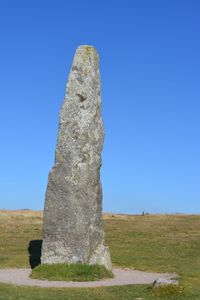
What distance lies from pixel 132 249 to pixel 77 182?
11.2 m

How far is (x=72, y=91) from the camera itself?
2522cm

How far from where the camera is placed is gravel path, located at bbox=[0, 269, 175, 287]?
884 inches

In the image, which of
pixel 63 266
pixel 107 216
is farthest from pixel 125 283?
pixel 107 216

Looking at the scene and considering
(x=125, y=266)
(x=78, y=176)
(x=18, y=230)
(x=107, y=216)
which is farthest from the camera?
Answer: (x=107, y=216)

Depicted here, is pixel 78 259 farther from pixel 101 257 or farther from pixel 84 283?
pixel 84 283

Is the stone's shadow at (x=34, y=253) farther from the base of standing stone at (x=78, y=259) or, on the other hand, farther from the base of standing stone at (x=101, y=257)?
the base of standing stone at (x=101, y=257)

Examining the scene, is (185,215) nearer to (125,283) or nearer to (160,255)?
(160,255)

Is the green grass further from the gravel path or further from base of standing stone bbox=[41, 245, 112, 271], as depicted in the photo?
the gravel path

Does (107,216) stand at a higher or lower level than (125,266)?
higher

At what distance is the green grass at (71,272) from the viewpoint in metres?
23.6

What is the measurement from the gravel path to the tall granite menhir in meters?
1.17

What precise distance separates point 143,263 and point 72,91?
9.98 metres

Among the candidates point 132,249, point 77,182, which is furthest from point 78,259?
point 132,249

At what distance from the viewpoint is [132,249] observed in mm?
34531
